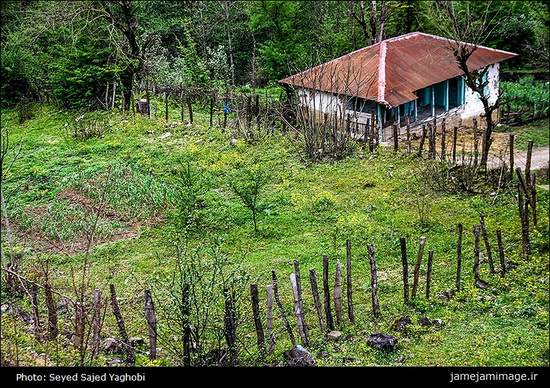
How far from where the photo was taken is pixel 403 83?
15.2 metres

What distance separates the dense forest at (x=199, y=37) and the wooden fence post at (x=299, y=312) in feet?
27.1

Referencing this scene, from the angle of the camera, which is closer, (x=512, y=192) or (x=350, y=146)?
(x=512, y=192)

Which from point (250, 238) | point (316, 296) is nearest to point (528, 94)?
point (250, 238)

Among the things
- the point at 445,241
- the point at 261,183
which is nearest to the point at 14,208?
the point at 261,183

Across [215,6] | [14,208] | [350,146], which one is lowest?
[14,208]

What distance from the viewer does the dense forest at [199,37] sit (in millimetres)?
17266

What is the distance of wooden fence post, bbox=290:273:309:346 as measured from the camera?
239 inches

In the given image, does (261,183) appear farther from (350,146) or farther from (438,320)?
(438,320)

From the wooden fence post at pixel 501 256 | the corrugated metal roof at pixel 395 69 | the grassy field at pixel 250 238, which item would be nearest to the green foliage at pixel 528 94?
the corrugated metal roof at pixel 395 69

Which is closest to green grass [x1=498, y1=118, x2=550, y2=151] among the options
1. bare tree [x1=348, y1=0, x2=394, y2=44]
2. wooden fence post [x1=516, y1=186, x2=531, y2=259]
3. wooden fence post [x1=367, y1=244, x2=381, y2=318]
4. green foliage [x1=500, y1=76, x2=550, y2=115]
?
green foliage [x1=500, y1=76, x2=550, y2=115]

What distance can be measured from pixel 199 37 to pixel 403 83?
12.8 metres

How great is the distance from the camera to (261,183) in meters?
11.0

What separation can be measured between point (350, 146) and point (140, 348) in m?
8.27

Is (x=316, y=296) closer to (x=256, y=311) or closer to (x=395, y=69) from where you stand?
(x=256, y=311)
